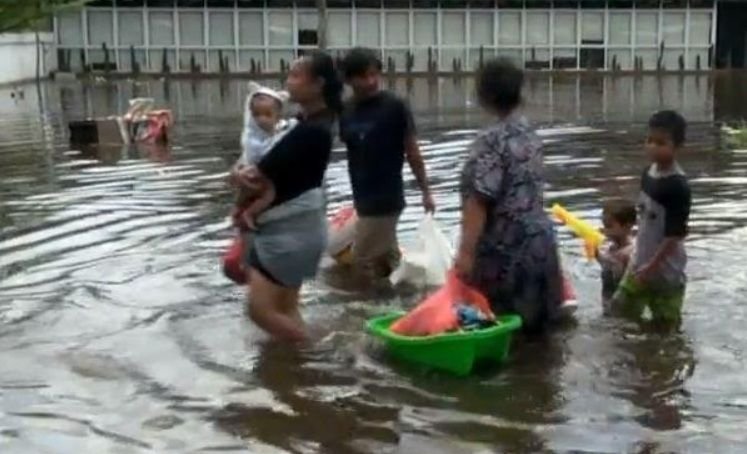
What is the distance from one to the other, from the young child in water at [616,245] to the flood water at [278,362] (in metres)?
0.23

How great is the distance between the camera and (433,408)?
6266mm

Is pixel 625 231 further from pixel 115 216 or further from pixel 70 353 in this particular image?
pixel 115 216

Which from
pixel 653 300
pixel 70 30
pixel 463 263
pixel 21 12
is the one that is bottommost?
pixel 653 300

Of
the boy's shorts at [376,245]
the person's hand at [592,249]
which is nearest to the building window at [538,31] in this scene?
the person's hand at [592,249]

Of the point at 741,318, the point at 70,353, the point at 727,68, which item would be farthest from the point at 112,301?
the point at 727,68

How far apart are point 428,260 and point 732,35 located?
52325 millimetres

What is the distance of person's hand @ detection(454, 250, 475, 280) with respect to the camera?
6715 millimetres

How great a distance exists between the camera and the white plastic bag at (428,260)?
8.87m

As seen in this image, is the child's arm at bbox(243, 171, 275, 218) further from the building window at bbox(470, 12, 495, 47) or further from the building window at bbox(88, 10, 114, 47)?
the building window at bbox(470, 12, 495, 47)

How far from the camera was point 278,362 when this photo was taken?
718 cm

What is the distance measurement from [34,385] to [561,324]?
2.97m

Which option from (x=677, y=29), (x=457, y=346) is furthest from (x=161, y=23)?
(x=457, y=346)

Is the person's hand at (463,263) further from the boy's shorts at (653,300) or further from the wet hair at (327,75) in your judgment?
the boy's shorts at (653,300)

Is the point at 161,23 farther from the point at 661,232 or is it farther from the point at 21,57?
the point at 661,232
